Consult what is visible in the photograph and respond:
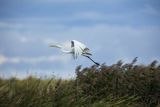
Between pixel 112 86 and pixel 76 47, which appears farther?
pixel 112 86

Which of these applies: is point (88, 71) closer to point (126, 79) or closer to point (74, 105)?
point (126, 79)

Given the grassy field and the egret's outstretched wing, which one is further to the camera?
the egret's outstretched wing

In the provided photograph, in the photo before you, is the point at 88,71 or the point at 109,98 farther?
the point at 88,71

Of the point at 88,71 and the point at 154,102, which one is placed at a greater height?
the point at 88,71

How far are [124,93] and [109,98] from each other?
680mm

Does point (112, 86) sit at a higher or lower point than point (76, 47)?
lower

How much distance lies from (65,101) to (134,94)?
2363 millimetres

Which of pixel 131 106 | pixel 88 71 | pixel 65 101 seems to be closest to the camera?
pixel 65 101

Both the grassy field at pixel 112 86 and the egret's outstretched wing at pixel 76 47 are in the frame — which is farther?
the egret's outstretched wing at pixel 76 47

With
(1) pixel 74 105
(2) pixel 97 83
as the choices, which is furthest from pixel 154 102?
(1) pixel 74 105

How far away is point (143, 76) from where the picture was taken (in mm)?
13539

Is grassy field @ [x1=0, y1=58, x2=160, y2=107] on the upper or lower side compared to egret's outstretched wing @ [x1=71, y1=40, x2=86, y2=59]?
lower

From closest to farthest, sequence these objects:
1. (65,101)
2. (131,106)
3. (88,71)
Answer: (65,101) → (131,106) → (88,71)

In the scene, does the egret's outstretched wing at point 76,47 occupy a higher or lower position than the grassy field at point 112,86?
higher
